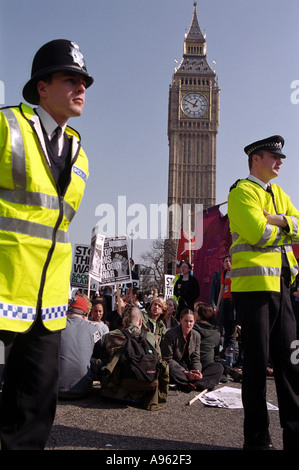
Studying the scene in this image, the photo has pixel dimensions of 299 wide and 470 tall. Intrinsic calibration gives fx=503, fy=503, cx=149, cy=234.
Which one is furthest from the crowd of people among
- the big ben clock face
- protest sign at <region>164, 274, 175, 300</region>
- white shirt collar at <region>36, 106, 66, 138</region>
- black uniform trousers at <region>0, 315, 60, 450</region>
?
the big ben clock face

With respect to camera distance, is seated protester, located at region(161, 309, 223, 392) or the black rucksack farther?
seated protester, located at region(161, 309, 223, 392)

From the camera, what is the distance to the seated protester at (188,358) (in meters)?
5.61

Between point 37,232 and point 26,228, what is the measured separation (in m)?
0.05

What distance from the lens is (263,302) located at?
287 centimetres

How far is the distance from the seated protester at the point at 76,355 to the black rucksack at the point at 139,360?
43 cm

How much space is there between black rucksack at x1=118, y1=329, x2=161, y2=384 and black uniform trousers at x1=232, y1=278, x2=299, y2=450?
1.85m

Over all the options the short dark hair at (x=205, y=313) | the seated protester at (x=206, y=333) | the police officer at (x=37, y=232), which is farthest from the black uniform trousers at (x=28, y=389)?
the short dark hair at (x=205, y=313)

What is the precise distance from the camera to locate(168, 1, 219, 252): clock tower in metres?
63.5

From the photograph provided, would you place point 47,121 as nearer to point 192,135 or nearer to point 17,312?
point 17,312

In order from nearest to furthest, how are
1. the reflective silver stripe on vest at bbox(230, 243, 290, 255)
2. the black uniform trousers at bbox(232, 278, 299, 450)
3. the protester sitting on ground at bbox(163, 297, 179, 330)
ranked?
the black uniform trousers at bbox(232, 278, 299, 450), the reflective silver stripe on vest at bbox(230, 243, 290, 255), the protester sitting on ground at bbox(163, 297, 179, 330)

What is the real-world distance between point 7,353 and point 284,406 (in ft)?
5.53

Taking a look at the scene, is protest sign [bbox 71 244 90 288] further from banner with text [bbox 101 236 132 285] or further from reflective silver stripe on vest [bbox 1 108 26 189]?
reflective silver stripe on vest [bbox 1 108 26 189]

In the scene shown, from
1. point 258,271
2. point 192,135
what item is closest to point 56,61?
point 258,271
